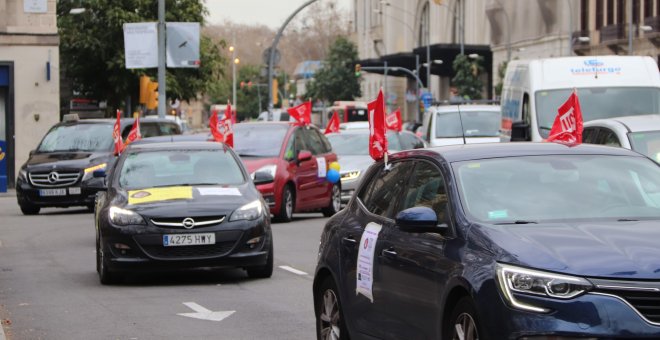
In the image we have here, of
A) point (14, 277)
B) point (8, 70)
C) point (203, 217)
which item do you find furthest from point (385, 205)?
point (8, 70)

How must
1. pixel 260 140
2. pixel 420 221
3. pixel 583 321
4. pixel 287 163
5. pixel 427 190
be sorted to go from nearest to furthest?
pixel 583 321
pixel 420 221
pixel 427 190
pixel 287 163
pixel 260 140

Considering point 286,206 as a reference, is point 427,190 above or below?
above

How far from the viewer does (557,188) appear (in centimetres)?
748

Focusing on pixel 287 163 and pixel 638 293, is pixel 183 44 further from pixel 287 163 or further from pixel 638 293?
pixel 638 293

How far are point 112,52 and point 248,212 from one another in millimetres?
43437

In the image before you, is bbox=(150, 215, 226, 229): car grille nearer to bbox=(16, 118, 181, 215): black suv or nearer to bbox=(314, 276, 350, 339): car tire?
bbox=(314, 276, 350, 339): car tire

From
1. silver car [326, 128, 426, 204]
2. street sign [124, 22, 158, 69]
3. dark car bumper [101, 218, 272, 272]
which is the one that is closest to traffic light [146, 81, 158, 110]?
street sign [124, 22, 158, 69]

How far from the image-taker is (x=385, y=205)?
8352mm

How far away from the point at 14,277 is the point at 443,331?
8703 mm

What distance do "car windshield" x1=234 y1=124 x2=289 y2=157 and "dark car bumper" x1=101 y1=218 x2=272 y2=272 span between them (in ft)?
30.0

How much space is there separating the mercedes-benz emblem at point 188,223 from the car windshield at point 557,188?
20.1ft

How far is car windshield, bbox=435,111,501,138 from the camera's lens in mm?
30359

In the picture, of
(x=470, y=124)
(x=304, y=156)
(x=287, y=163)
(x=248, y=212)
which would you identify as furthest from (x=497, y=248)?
(x=470, y=124)

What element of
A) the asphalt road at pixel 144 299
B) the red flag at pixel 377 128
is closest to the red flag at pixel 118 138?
the asphalt road at pixel 144 299
